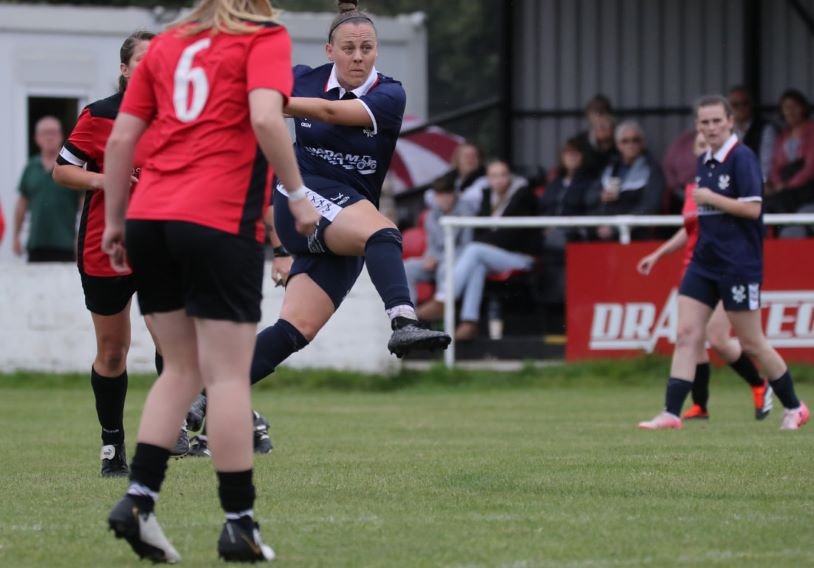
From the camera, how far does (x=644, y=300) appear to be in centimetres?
1442

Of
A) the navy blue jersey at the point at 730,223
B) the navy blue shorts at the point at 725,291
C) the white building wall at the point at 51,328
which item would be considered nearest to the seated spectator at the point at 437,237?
the white building wall at the point at 51,328

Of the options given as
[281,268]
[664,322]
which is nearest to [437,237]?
[664,322]

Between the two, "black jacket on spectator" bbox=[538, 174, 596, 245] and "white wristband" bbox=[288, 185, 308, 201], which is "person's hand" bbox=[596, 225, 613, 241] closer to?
"black jacket on spectator" bbox=[538, 174, 596, 245]

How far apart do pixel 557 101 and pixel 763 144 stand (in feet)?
12.9

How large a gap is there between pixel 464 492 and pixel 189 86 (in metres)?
2.38

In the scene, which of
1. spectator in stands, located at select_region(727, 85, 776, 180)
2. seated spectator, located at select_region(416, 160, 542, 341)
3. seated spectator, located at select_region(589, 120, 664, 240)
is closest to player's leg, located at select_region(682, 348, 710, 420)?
seated spectator, located at select_region(416, 160, 542, 341)

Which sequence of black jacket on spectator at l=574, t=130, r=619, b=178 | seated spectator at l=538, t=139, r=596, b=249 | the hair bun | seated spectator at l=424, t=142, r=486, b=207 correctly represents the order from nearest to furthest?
1. the hair bun
2. seated spectator at l=538, t=139, r=596, b=249
3. black jacket on spectator at l=574, t=130, r=619, b=178
4. seated spectator at l=424, t=142, r=486, b=207

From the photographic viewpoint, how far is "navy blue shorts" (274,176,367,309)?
285 inches

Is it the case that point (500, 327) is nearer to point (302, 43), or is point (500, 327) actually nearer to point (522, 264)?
point (522, 264)

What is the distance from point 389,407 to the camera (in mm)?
12555

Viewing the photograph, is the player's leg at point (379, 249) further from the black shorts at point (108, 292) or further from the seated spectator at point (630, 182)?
Answer: the seated spectator at point (630, 182)

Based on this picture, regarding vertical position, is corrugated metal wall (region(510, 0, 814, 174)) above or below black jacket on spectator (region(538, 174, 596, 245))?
above

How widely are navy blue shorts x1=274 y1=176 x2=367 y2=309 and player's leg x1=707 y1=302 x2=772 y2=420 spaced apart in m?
3.92

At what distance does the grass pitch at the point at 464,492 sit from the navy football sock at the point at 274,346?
0.49m
